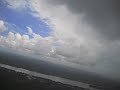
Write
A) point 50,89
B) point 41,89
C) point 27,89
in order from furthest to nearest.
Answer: point 50,89 → point 41,89 → point 27,89

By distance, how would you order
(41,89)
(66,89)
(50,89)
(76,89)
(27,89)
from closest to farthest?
(27,89)
(41,89)
(50,89)
(66,89)
(76,89)

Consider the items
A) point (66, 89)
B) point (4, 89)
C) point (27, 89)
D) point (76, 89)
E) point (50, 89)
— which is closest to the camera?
point (4, 89)

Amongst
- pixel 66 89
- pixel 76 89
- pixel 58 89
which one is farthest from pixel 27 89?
pixel 76 89

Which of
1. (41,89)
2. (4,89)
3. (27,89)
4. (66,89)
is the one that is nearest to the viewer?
(4,89)

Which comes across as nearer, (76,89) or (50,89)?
(50,89)

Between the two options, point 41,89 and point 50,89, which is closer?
point 41,89

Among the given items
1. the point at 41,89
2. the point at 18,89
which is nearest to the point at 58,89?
the point at 41,89

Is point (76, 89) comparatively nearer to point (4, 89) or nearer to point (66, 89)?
point (66, 89)

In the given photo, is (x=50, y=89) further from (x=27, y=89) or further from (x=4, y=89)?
(x=4, y=89)

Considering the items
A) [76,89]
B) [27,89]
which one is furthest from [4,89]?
[76,89]
